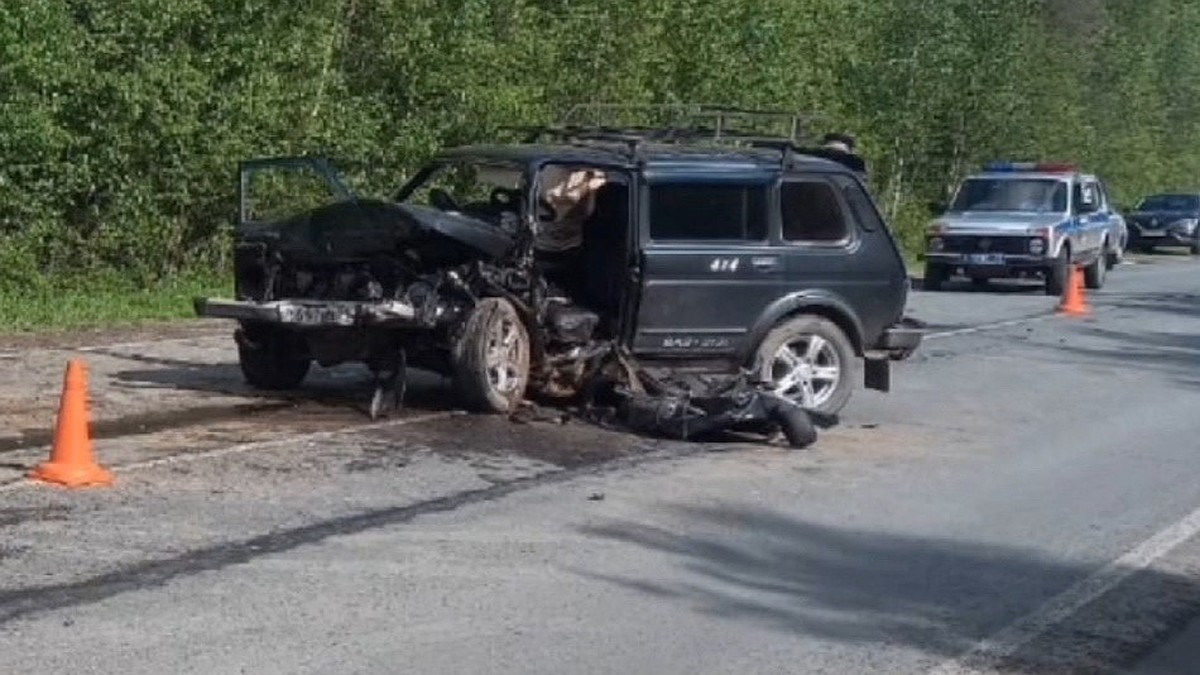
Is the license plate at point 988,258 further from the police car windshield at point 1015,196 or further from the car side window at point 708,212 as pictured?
the car side window at point 708,212

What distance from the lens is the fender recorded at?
14742mm

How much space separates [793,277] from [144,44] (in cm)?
1052

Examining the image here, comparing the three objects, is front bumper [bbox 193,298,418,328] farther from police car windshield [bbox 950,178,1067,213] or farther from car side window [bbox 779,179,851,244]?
police car windshield [bbox 950,178,1067,213]

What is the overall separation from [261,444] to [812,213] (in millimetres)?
4511

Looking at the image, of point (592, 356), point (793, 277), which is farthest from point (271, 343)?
point (793, 277)

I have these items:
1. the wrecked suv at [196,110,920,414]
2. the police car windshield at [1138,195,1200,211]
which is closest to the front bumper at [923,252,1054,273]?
the wrecked suv at [196,110,920,414]

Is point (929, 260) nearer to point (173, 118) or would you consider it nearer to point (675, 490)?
point (173, 118)

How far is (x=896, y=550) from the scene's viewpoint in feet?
34.6

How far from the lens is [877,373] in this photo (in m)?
15.6

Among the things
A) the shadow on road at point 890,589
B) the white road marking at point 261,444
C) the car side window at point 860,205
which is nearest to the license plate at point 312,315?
the white road marking at point 261,444

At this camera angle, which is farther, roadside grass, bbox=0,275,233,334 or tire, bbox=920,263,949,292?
tire, bbox=920,263,949,292

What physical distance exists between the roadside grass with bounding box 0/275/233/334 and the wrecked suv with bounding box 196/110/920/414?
17.4ft

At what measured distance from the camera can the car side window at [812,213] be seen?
591 inches

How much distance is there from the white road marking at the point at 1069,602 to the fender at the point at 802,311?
3608 millimetres
